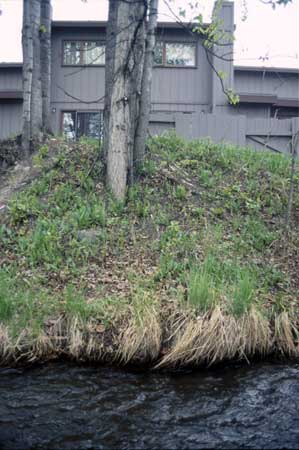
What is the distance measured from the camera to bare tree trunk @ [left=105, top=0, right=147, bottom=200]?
7.89 m

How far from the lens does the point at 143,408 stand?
4.17 meters

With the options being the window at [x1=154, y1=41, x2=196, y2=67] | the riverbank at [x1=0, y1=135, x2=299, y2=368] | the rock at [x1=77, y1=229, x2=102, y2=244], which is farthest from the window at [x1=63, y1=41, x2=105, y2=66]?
the rock at [x1=77, y1=229, x2=102, y2=244]

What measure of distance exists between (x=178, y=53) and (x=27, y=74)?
331 inches

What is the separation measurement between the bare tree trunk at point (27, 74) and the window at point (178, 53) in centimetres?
742

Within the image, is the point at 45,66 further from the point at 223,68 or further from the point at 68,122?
the point at 223,68

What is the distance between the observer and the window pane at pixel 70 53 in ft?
53.3

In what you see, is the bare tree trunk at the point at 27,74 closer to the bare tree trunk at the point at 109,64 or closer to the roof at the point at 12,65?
the bare tree trunk at the point at 109,64

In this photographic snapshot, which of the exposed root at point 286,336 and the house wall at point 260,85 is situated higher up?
the house wall at point 260,85

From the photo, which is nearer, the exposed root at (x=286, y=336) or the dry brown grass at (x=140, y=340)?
the dry brown grass at (x=140, y=340)

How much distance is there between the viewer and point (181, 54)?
1636 cm

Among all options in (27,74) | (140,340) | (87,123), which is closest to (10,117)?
(87,123)

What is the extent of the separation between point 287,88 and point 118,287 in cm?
1474

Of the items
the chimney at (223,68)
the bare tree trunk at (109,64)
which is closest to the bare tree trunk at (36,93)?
the bare tree trunk at (109,64)

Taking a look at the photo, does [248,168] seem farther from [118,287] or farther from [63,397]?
[63,397]
